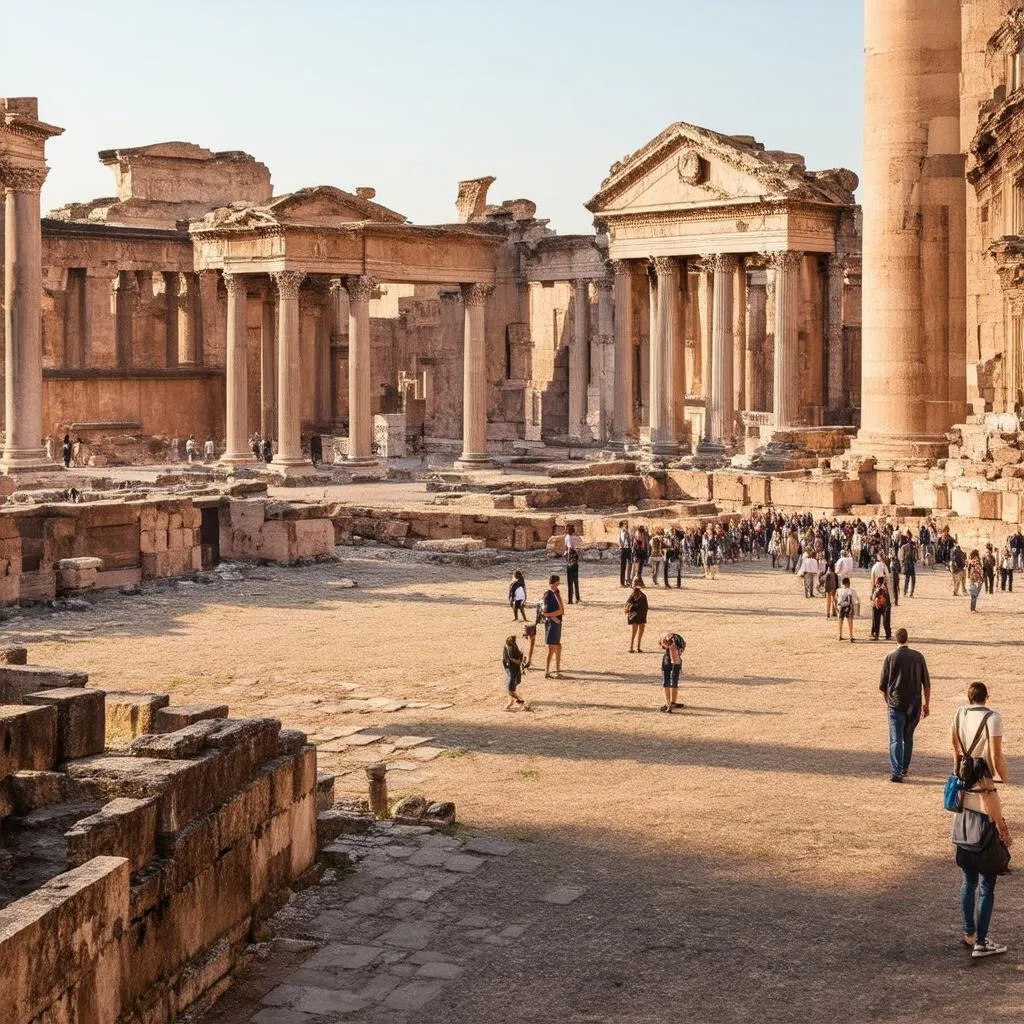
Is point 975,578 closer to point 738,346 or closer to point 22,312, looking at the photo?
point 22,312

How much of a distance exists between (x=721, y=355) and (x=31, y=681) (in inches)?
1379

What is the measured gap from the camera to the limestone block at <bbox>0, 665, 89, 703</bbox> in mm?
12617

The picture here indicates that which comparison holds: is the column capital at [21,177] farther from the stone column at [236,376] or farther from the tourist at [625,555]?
the tourist at [625,555]

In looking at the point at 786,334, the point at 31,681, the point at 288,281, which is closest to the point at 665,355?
the point at 786,334

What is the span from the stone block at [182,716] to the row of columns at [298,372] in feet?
107

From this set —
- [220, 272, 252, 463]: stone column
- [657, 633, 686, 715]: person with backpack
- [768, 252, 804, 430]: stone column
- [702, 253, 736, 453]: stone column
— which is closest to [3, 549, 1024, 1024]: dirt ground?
[657, 633, 686, 715]: person with backpack

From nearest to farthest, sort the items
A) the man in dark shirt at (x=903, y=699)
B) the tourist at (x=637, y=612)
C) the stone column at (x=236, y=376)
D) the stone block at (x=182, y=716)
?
the stone block at (x=182, y=716), the man in dark shirt at (x=903, y=699), the tourist at (x=637, y=612), the stone column at (x=236, y=376)

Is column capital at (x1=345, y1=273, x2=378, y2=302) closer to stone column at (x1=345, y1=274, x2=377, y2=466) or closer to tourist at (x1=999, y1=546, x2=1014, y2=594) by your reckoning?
stone column at (x1=345, y1=274, x2=377, y2=466)

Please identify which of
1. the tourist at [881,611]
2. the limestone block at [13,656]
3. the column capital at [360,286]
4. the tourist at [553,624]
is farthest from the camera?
the column capital at [360,286]

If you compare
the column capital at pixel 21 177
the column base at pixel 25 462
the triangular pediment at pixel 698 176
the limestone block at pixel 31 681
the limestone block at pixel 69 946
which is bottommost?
the limestone block at pixel 69 946

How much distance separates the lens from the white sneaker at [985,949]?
33.1ft

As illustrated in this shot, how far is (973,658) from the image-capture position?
69.1 ft

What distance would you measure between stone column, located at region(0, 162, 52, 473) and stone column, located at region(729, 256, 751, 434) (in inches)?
712

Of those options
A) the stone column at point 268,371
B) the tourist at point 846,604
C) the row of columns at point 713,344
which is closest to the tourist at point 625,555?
the tourist at point 846,604
